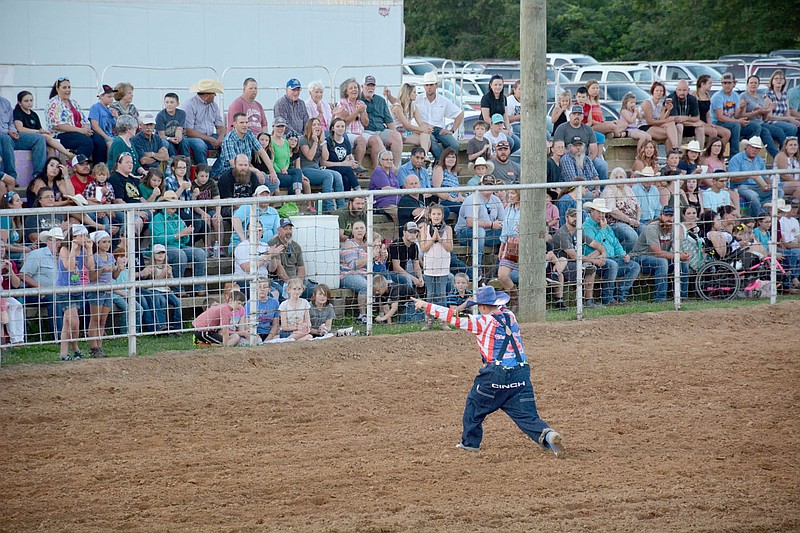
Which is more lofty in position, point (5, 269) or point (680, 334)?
point (5, 269)

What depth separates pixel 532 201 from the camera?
1323 centimetres

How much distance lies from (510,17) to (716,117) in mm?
25139

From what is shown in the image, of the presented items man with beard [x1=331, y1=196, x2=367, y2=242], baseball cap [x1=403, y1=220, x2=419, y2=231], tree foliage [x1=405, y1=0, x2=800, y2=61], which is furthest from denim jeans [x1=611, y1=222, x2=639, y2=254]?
tree foliage [x1=405, y1=0, x2=800, y2=61]

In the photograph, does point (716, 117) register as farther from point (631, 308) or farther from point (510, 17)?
point (510, 17)

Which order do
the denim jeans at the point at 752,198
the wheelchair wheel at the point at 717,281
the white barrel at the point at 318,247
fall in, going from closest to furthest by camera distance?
the white barrel at the point at 318,247
the wheelchair wheel at the point at 717,281
the denim jeans at the point at 752,198

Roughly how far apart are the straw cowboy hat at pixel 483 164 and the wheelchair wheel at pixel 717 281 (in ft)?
10.4

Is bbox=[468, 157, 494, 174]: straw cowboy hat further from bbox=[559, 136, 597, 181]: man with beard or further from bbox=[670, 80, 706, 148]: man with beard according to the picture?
bbox=[670, 80, 706, 148]: man with beard

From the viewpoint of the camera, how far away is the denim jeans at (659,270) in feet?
45.9

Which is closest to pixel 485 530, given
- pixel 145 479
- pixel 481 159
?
pixel 145 479

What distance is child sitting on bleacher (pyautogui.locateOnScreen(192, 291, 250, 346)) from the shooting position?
1177cm

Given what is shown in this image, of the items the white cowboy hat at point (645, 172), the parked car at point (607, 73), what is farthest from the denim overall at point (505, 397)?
the parked car at point (607, 73)

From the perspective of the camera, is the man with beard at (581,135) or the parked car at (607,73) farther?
the parked car at (607,73)

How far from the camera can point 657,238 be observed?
45.9 feet

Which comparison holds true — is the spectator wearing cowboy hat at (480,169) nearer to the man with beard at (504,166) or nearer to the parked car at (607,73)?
the man with beard at (504,166)
